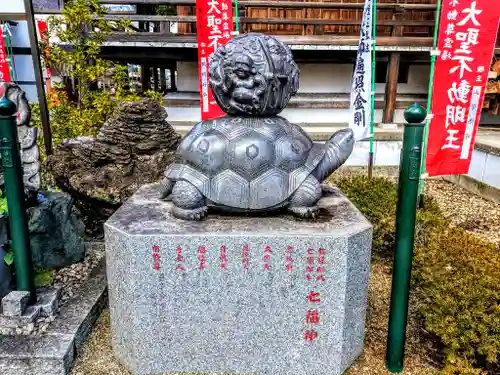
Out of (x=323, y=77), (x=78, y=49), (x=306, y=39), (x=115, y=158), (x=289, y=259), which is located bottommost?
(x=289, y=259)

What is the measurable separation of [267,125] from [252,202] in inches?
17.8

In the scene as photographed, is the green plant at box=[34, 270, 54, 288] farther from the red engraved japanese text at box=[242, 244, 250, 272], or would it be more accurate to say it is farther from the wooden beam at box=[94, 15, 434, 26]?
the wooden beam at box=[94, 15, 434, 26]

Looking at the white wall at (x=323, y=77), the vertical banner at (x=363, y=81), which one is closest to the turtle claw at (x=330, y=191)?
the vertical banner at (x=363, y=81)

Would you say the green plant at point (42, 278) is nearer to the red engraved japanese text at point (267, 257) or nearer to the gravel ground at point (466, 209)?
the red engraved japanese text at point (267, 257)

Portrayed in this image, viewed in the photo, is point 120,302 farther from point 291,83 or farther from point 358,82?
point 358,82

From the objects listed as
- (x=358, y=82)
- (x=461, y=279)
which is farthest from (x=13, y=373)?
(x=358, y=82)

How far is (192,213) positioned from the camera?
2318mm

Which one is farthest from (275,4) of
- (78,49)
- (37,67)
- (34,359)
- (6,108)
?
(34,359)

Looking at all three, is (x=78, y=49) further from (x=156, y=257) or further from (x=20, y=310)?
(x=156, y=257)

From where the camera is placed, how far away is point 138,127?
3951 mm

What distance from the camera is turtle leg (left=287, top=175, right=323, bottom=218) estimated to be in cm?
234

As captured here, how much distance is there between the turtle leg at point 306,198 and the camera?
2338 millimetres

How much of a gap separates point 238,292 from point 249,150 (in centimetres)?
77

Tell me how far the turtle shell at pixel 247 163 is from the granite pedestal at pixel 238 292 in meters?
0.16
